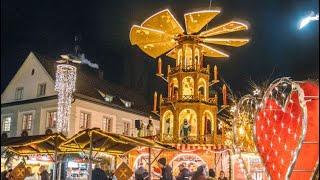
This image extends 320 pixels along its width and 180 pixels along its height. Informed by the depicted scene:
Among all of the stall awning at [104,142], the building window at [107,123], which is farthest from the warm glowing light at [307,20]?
the building window at [107,123]

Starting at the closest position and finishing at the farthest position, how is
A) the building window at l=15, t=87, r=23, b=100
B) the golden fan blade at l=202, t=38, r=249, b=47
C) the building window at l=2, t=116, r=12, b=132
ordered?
1. the golden fan blade at l=202, t=38, r=249, b=47
2. the building window at l=2, t=116, r=12, b=132
3. the building window at l=15, t=87, r=23, b=100

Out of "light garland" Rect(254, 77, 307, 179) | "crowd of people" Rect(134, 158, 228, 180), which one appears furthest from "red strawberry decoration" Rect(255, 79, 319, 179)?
"crowd of people" Rect(134, 158, 228, 180)

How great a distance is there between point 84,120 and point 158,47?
34.1ft

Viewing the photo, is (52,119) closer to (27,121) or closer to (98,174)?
(27,121)

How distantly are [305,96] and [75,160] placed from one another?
27.9 m

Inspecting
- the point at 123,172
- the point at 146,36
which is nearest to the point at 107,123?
the point at 146,36

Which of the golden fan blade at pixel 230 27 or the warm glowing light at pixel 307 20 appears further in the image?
the golden fan blade at pixel 230 27

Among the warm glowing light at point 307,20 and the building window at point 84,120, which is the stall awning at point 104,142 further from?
the building window at point 84,120

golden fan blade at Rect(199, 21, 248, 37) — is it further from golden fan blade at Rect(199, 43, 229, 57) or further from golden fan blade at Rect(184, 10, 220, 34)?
golden fan blade at Rect(199, 43, 229, 57)

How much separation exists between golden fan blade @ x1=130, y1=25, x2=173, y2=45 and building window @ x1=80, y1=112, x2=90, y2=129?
9917 millimetres

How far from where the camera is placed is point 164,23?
30094 millimetres

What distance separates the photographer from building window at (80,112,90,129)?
1496 inches

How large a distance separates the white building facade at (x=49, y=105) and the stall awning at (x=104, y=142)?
18.0m

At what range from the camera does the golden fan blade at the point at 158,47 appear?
32062 millimetres
